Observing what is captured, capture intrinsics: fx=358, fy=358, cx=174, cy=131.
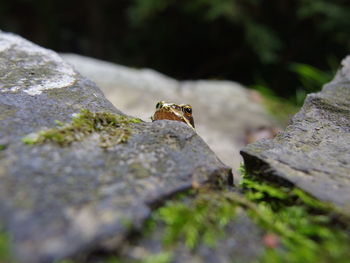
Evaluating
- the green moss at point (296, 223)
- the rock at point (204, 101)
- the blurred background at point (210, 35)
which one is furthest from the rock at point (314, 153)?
the blurred background at point (210, 35)

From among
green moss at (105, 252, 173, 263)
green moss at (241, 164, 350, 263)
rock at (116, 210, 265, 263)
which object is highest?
green moss at (241, 164, 350, 263)

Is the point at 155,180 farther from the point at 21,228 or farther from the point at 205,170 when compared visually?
the point at 21,228

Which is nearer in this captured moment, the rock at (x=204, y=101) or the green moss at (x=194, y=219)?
the green moss at (x=194, y=219)

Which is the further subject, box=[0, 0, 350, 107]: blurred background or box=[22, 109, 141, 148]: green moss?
box=[0, 0, 350, 107]: blurred background

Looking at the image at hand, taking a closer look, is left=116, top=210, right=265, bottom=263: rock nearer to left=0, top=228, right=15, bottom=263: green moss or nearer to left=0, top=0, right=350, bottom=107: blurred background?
left=0, top=228, right=15, bottom=263: green moss

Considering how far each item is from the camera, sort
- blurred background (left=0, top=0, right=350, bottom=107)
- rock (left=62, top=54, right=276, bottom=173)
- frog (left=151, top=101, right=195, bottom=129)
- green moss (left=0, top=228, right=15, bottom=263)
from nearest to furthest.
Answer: green moss (left=0, top=228, right=15, bottom=263), frog (left=151, top=101, right=195, bottom=129), rock (left=62, top=54, right=276, bottom=173), blurred background (left=0, top=0, right=350, bottom=107)

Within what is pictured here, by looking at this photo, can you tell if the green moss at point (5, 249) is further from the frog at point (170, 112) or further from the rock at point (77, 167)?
the frog at point (170, 112)

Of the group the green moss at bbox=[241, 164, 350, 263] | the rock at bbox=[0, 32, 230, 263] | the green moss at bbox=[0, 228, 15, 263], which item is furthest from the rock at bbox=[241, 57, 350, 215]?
the green moss at bbox=[0, 228, 15, 263]

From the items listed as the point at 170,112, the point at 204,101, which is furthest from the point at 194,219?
the point at 204,101

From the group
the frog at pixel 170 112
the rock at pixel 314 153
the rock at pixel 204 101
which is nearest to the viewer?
the rock at pixel 314 153
